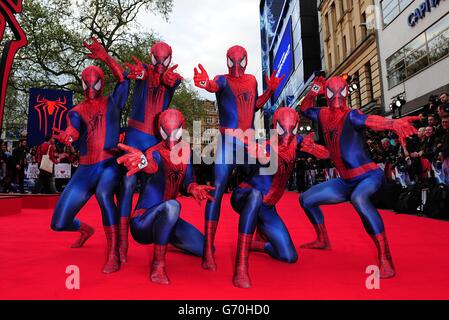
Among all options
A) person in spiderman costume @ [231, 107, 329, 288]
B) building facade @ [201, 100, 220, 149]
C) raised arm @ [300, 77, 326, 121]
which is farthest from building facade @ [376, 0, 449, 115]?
person in spiderman costume @ [231, 107, 329, 288]

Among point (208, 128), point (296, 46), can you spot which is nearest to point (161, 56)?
→ point (208, 128)

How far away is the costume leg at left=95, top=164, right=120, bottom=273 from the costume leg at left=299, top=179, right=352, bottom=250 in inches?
69.4

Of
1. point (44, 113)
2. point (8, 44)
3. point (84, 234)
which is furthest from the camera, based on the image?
point (44, 113)

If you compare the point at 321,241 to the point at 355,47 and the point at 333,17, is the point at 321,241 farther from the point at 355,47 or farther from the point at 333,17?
the point at 333,17

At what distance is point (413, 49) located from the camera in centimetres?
1321

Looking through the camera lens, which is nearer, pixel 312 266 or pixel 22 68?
pixel 312 266

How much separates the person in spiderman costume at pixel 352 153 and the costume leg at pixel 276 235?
51 cm

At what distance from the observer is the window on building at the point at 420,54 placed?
11.2 meters

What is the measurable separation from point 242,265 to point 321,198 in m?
1.27
